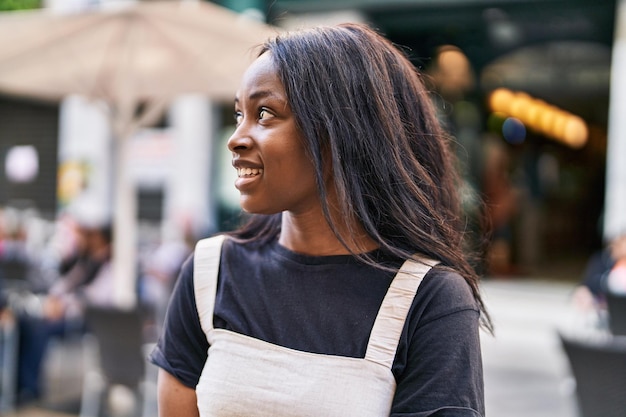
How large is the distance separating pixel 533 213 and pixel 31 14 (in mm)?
10465

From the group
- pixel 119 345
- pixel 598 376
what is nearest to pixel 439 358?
pixel 598 376

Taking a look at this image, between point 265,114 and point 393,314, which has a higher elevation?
point 265,114

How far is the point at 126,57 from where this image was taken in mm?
5598

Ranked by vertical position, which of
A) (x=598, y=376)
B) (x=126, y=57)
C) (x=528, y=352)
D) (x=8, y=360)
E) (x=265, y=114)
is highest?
(x=126, y=57)

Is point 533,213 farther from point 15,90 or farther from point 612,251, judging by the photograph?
point 15,90

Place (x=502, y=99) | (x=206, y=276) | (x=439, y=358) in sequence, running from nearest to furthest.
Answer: (x=439, y=358), (x=206, y=276), (x=502, y=99)

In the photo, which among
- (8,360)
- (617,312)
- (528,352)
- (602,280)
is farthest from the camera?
(528,352)

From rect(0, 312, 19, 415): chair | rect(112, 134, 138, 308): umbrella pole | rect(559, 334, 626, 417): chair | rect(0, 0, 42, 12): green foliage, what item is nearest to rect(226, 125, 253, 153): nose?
rect(559, 334, 626, 417): chair

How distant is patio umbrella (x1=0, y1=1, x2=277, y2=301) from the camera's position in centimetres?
522

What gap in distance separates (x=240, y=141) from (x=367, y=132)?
249mm

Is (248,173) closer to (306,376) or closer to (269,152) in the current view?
(269,152)

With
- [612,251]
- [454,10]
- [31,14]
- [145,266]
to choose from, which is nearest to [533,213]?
[454,10]

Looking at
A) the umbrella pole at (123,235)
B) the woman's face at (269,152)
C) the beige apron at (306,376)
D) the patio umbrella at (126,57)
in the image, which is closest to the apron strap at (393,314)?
the beige apron at (306,376)

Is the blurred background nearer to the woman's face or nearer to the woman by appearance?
the woman
